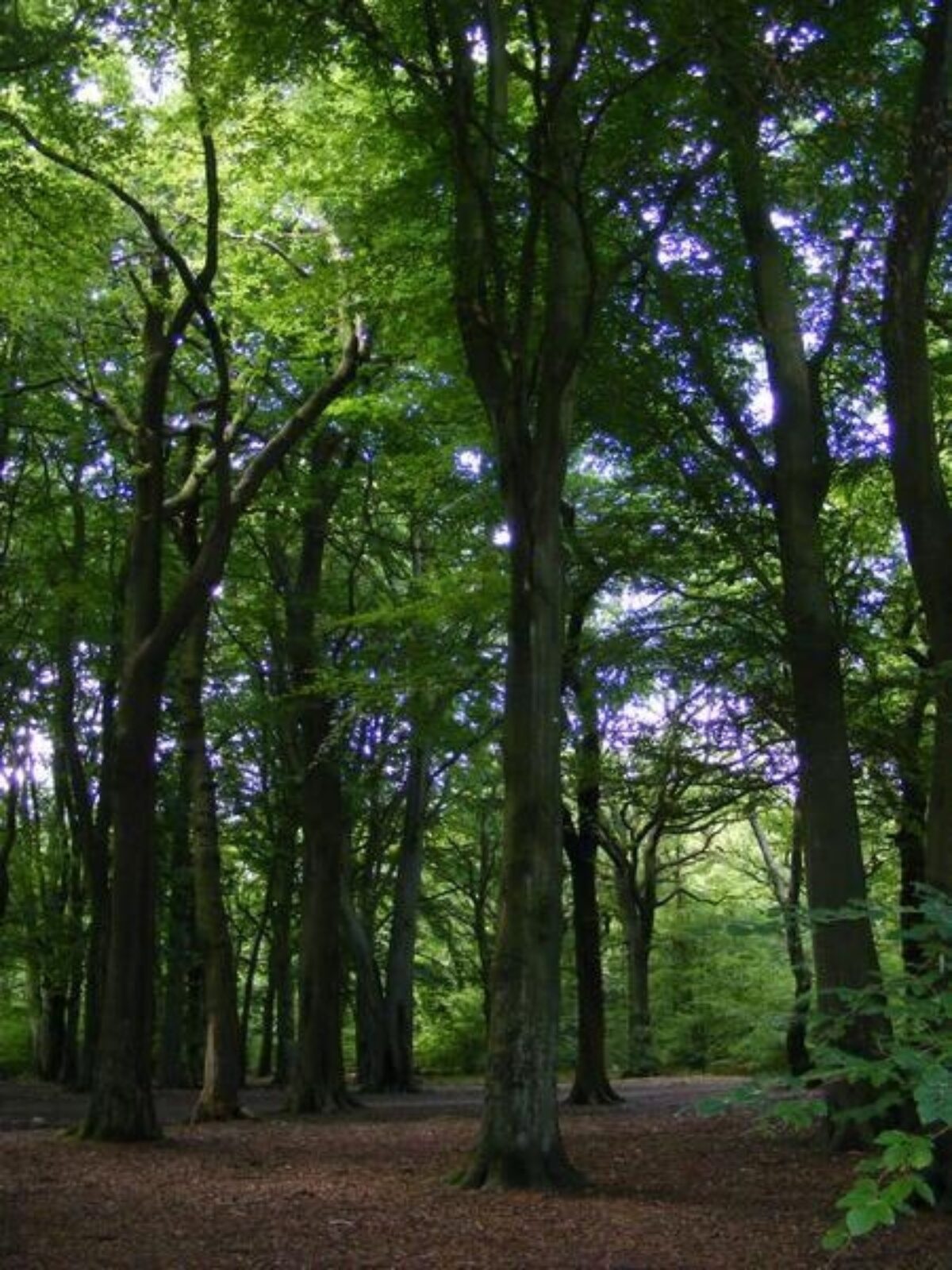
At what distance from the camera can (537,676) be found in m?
8.70

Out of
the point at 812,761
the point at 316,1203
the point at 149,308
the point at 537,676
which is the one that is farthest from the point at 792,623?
the point at 149,308

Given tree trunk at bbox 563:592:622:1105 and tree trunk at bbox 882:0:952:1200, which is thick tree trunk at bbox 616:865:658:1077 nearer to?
tree trunk at bbox 563:592:622:1105

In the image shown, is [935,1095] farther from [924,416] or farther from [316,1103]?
[316,1103]

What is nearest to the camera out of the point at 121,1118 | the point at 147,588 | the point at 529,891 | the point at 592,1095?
the point at 529,891

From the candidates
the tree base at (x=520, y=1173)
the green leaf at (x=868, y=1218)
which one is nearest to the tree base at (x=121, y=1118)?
the tree base at (x=520, y=1173)

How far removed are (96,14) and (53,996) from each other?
1049 inches

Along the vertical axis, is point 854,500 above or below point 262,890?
above

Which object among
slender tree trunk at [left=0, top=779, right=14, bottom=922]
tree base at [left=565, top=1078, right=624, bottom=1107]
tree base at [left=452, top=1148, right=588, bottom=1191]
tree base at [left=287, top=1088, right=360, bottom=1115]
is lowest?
tree base at [left=565, top=1078, right=624, bottom=1107]

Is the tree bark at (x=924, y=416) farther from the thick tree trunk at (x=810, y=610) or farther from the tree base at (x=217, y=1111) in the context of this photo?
the tree base at (x=217, y=1111)

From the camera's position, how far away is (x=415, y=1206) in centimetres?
758

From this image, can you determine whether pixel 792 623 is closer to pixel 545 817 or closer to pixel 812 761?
pixel 812 761

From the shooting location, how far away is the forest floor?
618cm

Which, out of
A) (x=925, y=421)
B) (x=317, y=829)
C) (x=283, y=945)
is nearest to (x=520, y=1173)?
(x=925, y=421)

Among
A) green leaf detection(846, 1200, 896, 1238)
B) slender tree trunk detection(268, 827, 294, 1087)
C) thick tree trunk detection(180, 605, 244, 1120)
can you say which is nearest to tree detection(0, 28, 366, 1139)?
thick tree trunk detection(180, 605, 244, 1120)
